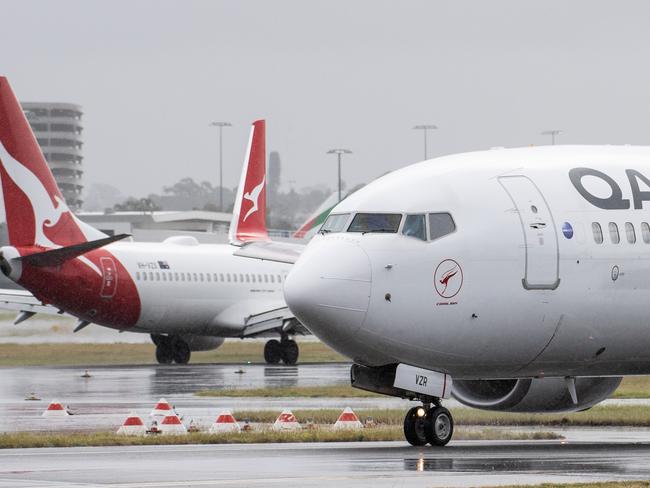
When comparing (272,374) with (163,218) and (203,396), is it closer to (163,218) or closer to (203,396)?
(203,396)

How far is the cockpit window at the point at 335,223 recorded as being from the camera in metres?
21.2

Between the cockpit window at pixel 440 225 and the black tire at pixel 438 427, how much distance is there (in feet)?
7.79

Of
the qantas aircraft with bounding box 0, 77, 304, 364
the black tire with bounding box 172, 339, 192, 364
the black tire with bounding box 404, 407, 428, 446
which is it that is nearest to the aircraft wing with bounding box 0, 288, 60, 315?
the qantas aircraft with bounding box 0, 77, 304, 364

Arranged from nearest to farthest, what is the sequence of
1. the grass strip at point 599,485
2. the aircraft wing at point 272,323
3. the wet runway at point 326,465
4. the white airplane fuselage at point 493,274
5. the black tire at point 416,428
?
the grass strip at point 599,485 < the wet runway at point 326,465 < the white airplane fuselage at point 493,274 < the black tire at point 416,428 < the aircraft wing at point 272,323

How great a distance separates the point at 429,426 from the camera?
2116cm

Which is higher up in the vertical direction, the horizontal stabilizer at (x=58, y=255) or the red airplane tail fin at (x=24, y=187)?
the red airplane tail fin at (x=24, y=187)

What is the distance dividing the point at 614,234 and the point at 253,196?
34.5 metres

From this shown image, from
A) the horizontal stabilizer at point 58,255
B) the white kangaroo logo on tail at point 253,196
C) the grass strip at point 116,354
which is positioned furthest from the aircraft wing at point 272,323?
the horizontal stabilizer at point 58,255

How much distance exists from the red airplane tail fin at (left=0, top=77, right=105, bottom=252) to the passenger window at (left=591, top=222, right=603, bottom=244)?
28.9 m

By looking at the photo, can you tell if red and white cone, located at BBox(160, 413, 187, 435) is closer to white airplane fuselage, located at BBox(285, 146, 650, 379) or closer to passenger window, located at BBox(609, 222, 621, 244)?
white airplane fuselage, located at BBox(285, 146, 650, 379)

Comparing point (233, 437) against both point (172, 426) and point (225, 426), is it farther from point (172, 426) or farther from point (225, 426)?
point (172, 426)

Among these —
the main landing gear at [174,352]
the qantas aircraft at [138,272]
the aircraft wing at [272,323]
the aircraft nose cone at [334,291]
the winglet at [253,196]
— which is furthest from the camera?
the main landing gear at [174,352]

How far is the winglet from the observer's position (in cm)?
5425

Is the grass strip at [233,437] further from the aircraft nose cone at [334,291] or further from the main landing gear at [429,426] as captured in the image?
the aircraft nose cone at [334,291]
